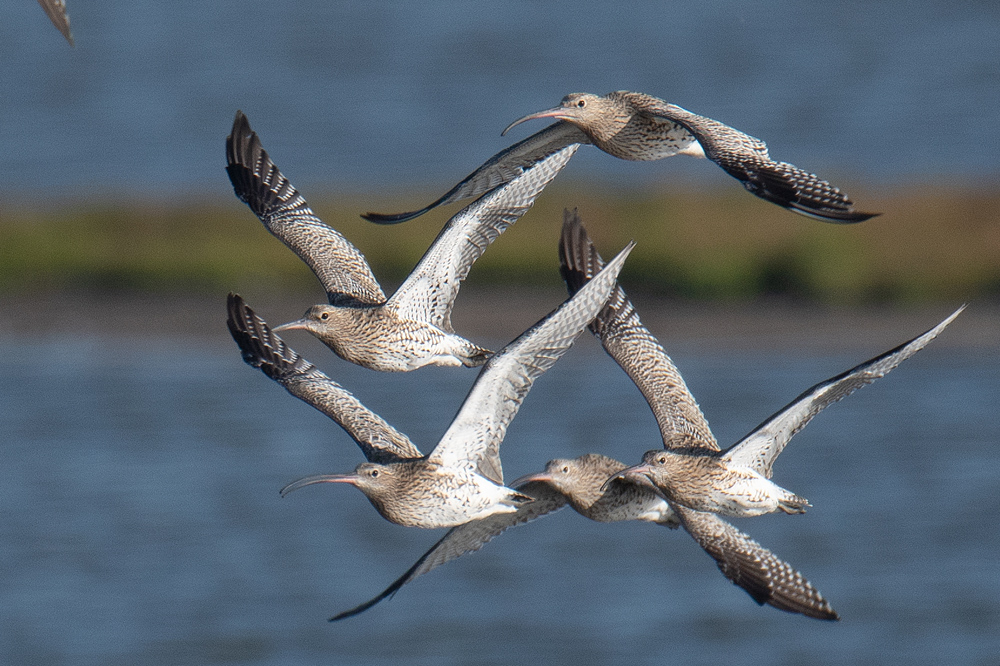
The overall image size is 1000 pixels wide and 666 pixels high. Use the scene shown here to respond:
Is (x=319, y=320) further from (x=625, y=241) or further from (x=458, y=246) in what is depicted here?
(x=625, y=241)

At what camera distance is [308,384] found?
27.9ft

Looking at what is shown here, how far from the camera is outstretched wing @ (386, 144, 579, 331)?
26.8 ft

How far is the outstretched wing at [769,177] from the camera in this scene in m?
6.54

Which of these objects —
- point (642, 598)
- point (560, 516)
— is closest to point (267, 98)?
point (560, 516)

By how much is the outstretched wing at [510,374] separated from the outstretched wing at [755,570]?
94cm

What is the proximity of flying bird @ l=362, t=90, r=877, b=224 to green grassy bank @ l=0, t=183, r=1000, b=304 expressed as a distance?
63.8 feet

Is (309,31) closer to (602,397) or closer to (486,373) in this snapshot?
(602,397)

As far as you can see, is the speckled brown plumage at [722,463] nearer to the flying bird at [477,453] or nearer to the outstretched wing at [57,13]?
the flying bird at [477,453]

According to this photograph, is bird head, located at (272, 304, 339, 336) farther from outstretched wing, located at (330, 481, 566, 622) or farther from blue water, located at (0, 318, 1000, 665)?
blue water, located at (0, 318, 1000, 665)

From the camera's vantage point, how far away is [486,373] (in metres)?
7.11

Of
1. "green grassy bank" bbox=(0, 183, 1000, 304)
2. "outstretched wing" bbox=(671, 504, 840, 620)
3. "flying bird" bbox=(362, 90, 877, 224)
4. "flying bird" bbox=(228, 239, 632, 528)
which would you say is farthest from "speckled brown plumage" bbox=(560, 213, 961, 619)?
"green grassy bank" bbox=(0, 183, 1000, 304)

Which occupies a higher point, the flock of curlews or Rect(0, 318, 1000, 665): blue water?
the flock of curlews

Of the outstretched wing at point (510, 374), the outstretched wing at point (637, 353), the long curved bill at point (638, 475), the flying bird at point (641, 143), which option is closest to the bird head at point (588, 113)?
the flying bird at point (641, 143)

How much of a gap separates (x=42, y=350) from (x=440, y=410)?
9.16m
